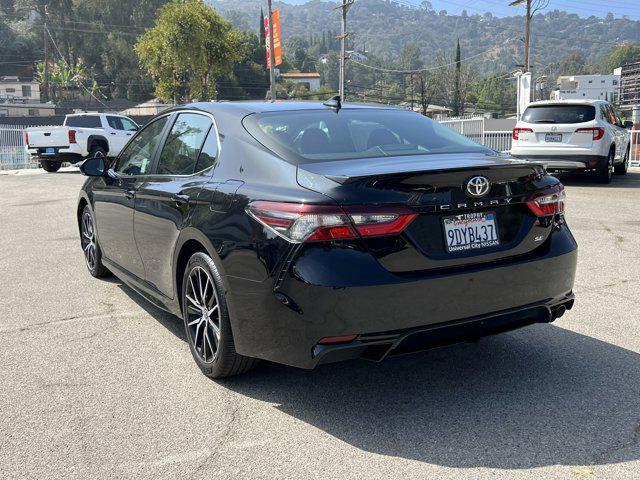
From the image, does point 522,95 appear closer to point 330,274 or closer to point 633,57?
point 330,274

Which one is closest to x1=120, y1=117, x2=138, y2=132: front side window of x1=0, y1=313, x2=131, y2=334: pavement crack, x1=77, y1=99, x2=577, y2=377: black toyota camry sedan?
x1=0, y1=313, x2=131, y2=334: pavement crack

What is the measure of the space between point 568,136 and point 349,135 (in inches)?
445

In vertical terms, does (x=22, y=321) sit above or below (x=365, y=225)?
below

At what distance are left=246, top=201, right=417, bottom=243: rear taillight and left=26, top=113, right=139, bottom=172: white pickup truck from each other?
1969 centimetres

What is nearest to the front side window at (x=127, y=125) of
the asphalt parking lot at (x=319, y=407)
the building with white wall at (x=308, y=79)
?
the asphalt parking lot at (x=319, y=407)

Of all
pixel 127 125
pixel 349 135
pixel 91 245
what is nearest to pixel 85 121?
pixel 127 125

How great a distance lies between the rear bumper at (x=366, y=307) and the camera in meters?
3.10

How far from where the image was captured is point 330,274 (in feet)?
10.1

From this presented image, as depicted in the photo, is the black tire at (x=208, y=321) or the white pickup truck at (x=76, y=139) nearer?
the black tire at (x=208, y=321)

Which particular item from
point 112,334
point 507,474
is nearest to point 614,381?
point 507,474

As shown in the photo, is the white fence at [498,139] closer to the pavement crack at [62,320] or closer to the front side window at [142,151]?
the front side window at [142,151]

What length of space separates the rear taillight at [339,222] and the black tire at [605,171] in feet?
41.1

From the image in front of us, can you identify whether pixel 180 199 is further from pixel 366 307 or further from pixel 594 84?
pixel 594 84

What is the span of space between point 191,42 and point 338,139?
4736cm
